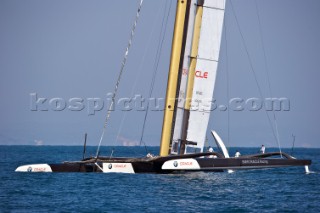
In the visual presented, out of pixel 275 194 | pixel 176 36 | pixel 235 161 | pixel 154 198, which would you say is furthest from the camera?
pixel 176 36

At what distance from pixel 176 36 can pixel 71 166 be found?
9045 millimetres

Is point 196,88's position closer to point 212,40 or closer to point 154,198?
point 212,40

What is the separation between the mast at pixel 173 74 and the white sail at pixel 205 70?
1256 millimetres

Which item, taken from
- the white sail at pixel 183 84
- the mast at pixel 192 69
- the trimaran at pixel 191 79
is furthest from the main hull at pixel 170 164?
the white sail at pixel 183 84

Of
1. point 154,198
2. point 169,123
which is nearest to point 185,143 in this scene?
point 169,123

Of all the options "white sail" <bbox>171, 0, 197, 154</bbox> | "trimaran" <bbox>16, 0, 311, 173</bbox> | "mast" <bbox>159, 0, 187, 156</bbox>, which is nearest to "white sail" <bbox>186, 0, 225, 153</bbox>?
"trimaran" <bbox>16, 0, 311, 173</bbox>

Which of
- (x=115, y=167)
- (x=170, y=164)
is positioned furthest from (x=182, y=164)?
(x=115, y=167)

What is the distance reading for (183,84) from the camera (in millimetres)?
37281

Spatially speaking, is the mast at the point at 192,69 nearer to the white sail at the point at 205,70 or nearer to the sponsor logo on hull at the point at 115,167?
the white sail at the point at 205,70

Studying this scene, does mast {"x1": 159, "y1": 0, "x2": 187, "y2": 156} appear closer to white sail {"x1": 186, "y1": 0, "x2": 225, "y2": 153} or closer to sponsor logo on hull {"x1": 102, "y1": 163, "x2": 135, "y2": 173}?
white sail {"x1": 186, "y1": 0, "x2": 225, "y2": 153}

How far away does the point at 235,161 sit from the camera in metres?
34.3

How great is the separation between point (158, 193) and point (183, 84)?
893cm

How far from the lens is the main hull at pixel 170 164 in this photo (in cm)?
3372

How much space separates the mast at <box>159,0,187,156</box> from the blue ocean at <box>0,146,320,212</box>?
6.84 feet
